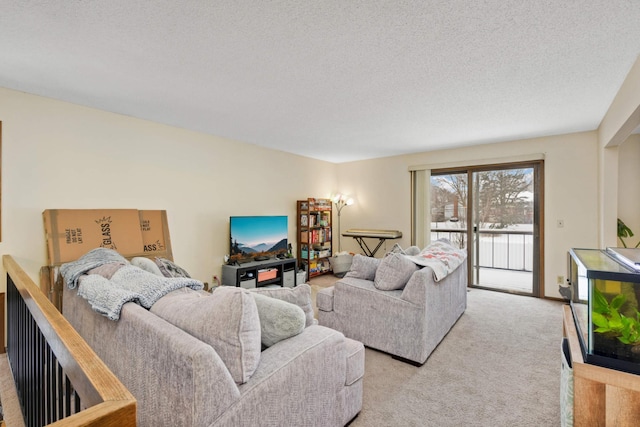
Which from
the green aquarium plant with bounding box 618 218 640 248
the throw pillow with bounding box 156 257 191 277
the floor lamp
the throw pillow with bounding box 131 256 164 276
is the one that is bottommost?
the throw pillow with bounding box 156 257 191 277

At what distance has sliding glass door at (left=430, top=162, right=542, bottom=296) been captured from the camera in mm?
4426

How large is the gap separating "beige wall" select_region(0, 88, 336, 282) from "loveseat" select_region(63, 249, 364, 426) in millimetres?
1875

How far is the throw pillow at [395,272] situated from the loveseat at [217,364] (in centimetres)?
105

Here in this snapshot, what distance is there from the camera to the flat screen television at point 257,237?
4.26 metres

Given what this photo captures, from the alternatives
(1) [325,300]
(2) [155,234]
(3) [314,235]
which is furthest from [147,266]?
(3) [314,235]

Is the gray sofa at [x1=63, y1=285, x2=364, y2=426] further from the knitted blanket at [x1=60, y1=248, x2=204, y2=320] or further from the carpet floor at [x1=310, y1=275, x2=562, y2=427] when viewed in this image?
the carpet floor at [x1=310, y1=275, x2=562, y2=427]

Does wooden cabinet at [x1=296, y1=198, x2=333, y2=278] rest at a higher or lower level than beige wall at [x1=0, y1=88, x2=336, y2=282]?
lower

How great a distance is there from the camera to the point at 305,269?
5.36 meters

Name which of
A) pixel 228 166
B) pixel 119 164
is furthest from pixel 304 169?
pixel 119 164

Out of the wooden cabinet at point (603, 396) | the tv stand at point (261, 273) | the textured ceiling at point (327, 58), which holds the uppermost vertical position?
the textured ceiling at point (327, 58)

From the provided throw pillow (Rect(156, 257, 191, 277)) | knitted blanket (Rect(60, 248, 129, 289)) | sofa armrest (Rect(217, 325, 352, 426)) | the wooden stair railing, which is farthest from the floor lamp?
the wooden stair railing

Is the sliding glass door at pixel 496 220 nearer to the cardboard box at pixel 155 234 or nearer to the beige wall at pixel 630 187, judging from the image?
the beige wall at pixel 630 187

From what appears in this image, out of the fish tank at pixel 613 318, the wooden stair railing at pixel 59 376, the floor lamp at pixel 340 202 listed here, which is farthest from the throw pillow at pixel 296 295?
the floor lamp at pixel 340 202

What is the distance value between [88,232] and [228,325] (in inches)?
106
